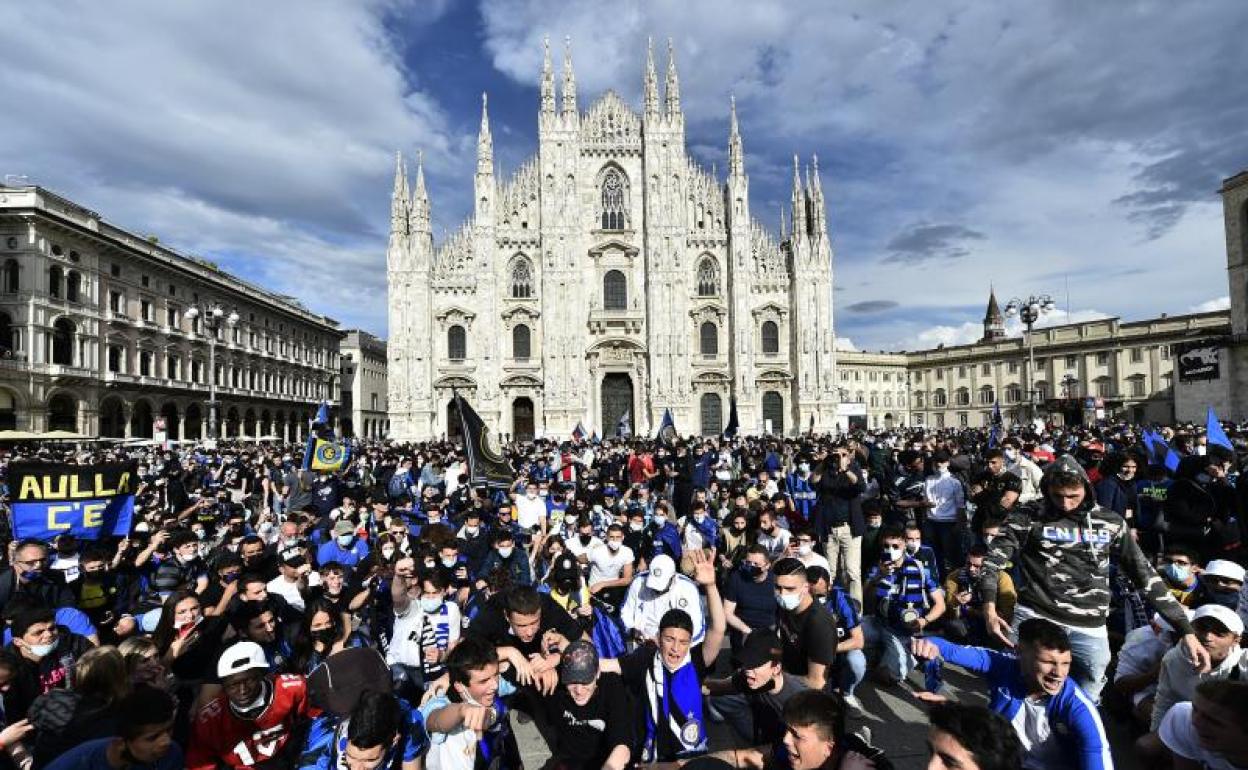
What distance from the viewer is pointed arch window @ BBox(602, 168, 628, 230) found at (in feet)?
127

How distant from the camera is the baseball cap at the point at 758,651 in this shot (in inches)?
132

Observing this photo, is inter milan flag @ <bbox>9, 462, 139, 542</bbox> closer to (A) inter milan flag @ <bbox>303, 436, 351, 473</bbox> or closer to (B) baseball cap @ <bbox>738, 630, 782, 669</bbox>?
(A) inter milan flag @ <bbox>303, 436, 351, 473</bbox>

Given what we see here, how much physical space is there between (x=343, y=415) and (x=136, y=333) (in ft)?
95.1

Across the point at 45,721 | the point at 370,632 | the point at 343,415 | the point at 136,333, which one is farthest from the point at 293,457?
the point at 343,415

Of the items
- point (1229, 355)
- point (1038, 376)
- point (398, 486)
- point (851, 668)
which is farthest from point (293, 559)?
point (1038, 376)

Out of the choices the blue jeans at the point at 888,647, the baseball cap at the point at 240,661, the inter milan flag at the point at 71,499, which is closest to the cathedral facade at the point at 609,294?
the inter milan flag at the point at 71,499

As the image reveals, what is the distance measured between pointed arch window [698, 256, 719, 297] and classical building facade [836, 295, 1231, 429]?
1461 centimetres

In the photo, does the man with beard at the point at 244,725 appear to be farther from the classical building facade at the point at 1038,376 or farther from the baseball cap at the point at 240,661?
the classical building facade at the point at 1038,376

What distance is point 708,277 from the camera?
3891 cm

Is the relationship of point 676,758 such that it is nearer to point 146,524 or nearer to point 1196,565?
point 1196,565

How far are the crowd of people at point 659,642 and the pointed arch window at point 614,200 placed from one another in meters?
32.0

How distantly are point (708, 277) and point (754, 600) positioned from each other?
34719mm

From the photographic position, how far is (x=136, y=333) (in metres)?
38.1

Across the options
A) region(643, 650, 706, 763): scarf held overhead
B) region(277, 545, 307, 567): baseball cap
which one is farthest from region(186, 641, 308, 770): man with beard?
region(277, 545, 307, 567): baseball cap
